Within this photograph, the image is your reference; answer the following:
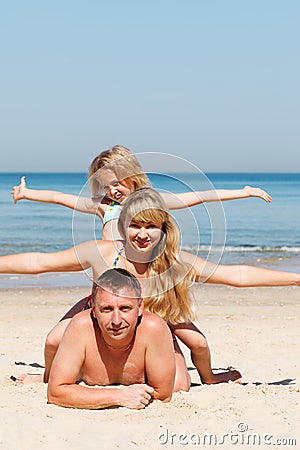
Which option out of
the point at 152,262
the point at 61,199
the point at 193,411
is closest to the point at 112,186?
the point at 61,199

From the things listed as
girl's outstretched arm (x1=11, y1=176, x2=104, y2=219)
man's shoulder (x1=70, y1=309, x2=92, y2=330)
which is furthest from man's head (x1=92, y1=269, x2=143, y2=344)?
girl's outstretched arm (x1=11, y1=176, x2=104, y2=219)

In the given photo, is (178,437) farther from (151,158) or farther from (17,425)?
(151,158)

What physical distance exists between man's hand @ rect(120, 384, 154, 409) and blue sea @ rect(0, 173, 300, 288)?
0.99m

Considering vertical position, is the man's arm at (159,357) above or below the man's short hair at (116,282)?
below

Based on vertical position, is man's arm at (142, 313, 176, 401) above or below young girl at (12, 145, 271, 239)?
below

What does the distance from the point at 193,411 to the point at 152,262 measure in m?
1.02

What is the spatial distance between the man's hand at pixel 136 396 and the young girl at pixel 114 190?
111cm

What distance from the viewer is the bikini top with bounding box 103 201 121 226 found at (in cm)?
545

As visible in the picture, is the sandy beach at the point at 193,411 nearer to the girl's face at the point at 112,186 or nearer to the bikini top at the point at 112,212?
the bikini top at the point at 112,212

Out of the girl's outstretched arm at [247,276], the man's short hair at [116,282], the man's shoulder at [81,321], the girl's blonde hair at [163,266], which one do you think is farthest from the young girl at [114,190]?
the man's shoulder at [81,321]

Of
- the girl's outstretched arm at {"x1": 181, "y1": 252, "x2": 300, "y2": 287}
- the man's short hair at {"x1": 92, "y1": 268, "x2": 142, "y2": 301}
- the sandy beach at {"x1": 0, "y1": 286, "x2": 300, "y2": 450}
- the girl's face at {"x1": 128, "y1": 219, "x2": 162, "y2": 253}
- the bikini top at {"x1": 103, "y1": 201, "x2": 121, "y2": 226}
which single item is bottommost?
the sandy beach at {"x1": 0, "y1": 286, "x2": 300, "y2": 450}

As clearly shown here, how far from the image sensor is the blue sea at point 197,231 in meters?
4.96

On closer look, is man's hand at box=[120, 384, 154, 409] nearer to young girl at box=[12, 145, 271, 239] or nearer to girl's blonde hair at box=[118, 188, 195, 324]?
girl's blonde hair at box=[118, 188, 195, 324]

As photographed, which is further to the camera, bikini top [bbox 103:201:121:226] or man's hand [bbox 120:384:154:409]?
bikini top [bbox 103:201:121:226]
